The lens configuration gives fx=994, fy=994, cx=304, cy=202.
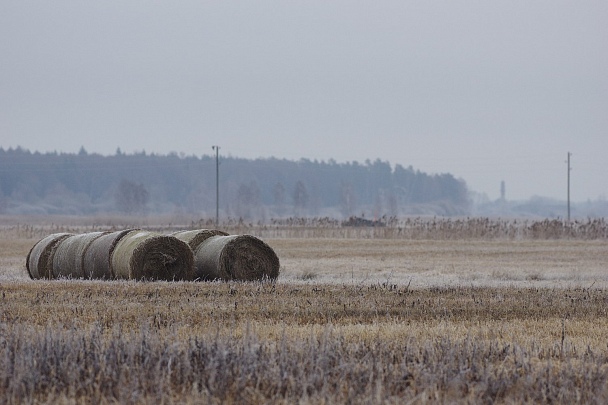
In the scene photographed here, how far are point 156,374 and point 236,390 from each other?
656 mm

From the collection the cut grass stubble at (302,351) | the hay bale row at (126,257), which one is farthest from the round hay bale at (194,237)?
the cut grass stubble at (302,351)

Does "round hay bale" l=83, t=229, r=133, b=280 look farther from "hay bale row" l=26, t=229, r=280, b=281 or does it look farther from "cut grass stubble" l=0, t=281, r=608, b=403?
"cut grass stubble" l=0, t=281, r=608, b=403

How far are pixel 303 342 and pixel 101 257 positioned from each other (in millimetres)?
10227

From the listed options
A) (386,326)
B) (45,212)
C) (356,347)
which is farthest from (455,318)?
(45,212)

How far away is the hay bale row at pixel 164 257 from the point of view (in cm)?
1845

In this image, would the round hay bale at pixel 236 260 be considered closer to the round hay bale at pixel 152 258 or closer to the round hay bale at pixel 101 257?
the round hay bale at pixel 152 258

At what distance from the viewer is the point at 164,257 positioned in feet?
61.0

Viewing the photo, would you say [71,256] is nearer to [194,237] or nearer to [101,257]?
[101,257]

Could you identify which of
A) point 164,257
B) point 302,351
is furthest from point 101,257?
point 302,351

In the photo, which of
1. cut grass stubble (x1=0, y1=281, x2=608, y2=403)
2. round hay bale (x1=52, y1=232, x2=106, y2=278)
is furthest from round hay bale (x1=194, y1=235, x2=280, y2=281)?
cut grass stubble (x1=0, y1=281, x2=608, y2=403)

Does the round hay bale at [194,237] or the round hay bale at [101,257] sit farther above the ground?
the round hay bale at [194,237]

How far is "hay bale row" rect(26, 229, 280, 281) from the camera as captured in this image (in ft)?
60.5

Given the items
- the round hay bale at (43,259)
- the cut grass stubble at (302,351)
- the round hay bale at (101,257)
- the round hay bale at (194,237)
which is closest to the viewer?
the cut grass stubble at (302,351)

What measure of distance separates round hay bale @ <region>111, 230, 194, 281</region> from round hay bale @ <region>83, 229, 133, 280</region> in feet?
0.36
